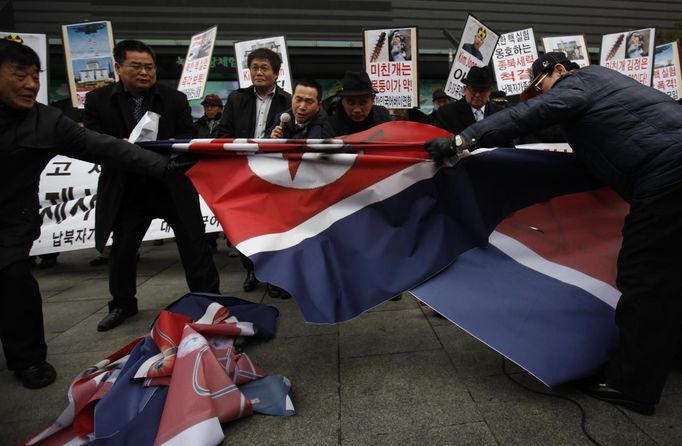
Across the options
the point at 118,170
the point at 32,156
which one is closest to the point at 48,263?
the point at 118,170

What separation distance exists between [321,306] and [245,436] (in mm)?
679

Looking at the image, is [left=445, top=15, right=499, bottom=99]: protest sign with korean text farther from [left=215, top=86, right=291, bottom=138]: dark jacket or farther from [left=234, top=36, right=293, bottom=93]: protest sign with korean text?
[left=215, top=86, right=291, bottom=138]: dark jacket

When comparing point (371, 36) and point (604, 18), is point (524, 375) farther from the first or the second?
point (604, 18)

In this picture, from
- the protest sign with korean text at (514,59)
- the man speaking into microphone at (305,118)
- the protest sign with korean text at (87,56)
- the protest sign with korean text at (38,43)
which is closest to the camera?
the man speaking into microphone at (305,118)

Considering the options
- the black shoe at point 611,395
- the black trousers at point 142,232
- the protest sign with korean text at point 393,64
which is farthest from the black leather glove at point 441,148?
the protest sign with korean text at point 393,64

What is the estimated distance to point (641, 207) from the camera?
6.54 feet

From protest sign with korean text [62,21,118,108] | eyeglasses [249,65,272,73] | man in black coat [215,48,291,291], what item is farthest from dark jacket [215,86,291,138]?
protest sign with korean text [62,21,118,108]

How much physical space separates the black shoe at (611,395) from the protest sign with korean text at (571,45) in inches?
290

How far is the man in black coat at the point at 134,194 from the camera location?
3.12m

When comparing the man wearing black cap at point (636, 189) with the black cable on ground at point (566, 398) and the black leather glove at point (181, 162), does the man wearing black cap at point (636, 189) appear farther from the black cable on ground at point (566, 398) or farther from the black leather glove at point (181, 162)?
the black leather glove at point (181, 162)

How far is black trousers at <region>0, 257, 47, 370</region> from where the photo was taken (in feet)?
7.99

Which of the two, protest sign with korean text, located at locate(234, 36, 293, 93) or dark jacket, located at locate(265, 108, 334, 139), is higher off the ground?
protest sign with korean text, located at locate(234, 36, 293, 93)

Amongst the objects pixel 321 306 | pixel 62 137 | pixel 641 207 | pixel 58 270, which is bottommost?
pixel 58 270

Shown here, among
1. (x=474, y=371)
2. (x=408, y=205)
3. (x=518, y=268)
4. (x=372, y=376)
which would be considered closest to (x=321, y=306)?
(x=372, y=376)
